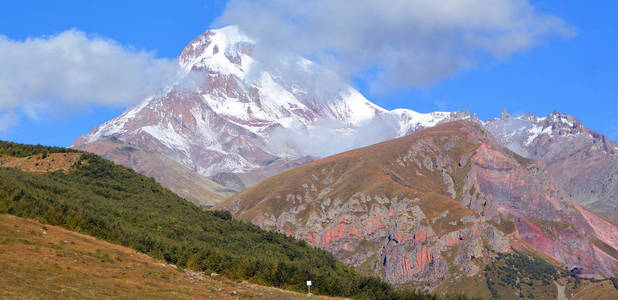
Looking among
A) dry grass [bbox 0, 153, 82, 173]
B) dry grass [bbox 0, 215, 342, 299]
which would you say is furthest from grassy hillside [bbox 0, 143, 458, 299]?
dry grass [bbox 0, 215, 342, 299]

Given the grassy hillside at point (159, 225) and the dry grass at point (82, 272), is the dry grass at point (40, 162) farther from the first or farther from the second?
the dry grass at point (82, 272)

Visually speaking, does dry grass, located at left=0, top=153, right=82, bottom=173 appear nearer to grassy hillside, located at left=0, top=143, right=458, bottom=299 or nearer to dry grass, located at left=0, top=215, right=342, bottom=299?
grassy hillside, located at left=0, top=143, right=458, bottom=299

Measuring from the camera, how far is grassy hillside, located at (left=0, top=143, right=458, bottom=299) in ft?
294

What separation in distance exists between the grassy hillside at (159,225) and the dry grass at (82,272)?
6.83 metres

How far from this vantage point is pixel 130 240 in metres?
90.2

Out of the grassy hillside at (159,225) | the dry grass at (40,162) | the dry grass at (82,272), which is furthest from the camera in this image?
the dry grass at (40,162)

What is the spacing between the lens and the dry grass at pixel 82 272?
5550 centimetres

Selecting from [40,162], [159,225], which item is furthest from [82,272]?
[40,162]

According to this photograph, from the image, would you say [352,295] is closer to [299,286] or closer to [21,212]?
[299,286]

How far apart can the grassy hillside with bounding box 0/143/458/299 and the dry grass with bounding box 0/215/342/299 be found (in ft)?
22.4

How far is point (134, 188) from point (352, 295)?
73903 millimetres

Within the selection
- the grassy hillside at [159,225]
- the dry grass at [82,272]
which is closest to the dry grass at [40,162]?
the grassy hillside at [159,225]

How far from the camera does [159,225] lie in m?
121

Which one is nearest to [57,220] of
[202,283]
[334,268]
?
[202,283]
